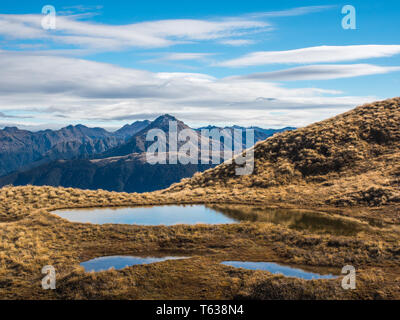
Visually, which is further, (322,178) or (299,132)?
(299,132)

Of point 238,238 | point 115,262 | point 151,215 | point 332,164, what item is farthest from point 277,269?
point 332,164

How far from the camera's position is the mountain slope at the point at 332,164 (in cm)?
3962

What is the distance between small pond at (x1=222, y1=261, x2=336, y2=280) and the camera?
18.9 metres

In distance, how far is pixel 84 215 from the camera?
34062 millimetres

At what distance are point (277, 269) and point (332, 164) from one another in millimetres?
32600

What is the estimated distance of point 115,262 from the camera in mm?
21609

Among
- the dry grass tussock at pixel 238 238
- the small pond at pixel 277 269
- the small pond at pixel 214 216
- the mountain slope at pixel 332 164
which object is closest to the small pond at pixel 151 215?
the small pond at pixel 214 216

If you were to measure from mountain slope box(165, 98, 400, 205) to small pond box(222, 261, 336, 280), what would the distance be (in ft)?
63.9

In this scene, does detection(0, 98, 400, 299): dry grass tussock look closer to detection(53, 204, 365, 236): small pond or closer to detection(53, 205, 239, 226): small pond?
detection(53, 204, 365, 236): small pond

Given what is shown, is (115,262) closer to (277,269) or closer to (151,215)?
(277,269)

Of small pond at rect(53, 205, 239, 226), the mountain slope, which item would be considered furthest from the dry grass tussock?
small pond at rect(53, 205, 239, 226)
